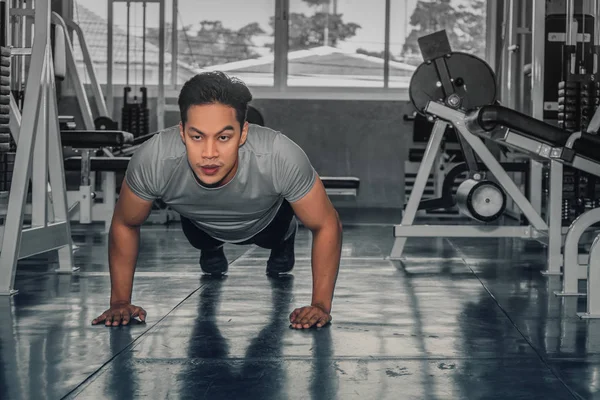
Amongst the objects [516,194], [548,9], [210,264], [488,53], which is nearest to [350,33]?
[488,53]

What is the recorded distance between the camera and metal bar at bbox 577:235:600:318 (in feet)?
8.21

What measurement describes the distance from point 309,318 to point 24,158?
51.3 inches

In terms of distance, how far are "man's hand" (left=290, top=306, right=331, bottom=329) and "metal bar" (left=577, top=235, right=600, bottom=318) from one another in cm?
79

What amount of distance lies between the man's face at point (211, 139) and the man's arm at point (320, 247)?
0.88ft

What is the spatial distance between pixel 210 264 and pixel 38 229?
0.66m

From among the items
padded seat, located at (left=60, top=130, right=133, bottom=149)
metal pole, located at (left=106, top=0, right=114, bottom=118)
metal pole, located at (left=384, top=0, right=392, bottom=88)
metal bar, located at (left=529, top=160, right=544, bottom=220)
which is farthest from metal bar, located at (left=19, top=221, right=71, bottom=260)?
metal pole, located at (left=384, top=0, right=392, bottom=88)

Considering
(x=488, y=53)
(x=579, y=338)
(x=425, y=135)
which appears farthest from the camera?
(x=488, y=53)

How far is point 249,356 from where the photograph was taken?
1994 millimetres

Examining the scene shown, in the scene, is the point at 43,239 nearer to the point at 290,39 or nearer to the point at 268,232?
the point at 268,232

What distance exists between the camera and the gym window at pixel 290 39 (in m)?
8.62

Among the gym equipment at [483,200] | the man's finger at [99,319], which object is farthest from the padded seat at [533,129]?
the man's finger at [99,319]

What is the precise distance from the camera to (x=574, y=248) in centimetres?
291

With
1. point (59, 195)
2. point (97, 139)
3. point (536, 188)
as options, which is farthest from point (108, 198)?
point (536, 188)

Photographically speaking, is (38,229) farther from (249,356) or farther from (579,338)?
(579,338)
